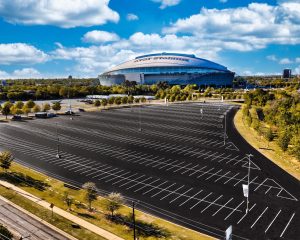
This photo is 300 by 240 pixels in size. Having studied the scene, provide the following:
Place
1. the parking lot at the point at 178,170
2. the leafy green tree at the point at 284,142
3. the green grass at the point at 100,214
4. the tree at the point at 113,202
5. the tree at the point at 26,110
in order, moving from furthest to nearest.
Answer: the tree at the point at 26,110, the leafy green tree at the point at 284,142, the parking lot at the point at 178,170, the tree at the point at 113,202, the green grass at the point at 100,214

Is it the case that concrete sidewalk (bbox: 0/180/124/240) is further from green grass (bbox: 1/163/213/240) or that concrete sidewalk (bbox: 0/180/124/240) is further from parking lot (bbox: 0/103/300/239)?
parking lot (bbox: 0/103/300/239)

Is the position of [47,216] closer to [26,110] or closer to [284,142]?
[284,142]

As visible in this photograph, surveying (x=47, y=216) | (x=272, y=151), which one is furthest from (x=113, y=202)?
(x=272, y=151)

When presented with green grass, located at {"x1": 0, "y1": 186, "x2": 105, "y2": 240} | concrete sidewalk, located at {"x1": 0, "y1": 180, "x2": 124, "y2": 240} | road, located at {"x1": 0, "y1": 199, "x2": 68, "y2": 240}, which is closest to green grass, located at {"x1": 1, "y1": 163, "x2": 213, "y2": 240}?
concrete sidewalk, located at {"x1": 0, "y1": 180, "x2": 124, "y2": 240}

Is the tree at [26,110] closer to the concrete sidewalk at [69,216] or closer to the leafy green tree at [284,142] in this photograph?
the concrete sidewalk at [69,216]

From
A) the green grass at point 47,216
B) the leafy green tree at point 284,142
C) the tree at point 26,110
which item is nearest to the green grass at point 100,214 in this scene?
the green grass at point 47,216

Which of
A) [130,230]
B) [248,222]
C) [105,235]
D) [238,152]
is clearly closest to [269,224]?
[248,222]
